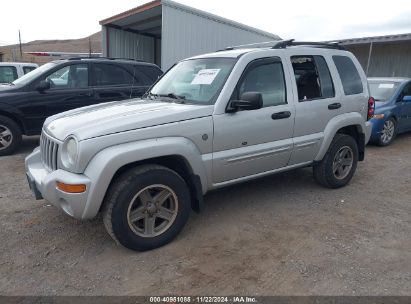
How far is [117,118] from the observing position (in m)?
3.24

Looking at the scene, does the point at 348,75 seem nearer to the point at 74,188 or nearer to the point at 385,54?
the point at 74,188

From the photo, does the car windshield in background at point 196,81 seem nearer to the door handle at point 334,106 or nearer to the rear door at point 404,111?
the door handle at point 334,106

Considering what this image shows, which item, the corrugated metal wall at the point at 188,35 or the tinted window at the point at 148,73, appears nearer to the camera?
the tinted window at the point at 148,73

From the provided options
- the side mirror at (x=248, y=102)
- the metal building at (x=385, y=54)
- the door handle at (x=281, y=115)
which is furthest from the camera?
the metal building at (x=385, y=54)

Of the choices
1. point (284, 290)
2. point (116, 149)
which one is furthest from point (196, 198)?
point (284, 290)

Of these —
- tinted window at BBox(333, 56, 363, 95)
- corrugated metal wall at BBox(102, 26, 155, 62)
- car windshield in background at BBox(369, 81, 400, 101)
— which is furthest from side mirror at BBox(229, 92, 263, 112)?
corrugated metal wall at BBox(102, 26, 155, 62)

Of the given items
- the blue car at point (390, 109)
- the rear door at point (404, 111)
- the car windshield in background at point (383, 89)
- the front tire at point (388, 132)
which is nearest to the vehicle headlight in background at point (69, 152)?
the blue car at point (390, 109)

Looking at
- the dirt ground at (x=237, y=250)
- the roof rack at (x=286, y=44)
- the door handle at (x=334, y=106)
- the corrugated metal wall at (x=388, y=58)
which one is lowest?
the dirt ground at (x=237, y=250)

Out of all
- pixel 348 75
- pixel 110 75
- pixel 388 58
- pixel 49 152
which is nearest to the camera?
pixel 49 152

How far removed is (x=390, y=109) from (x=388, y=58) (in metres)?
9.56

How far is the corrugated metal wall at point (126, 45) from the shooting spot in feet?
44.4

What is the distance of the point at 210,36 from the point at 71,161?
977 cm

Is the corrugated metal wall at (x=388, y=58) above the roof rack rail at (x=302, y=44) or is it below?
above

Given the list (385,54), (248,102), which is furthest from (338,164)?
(385,54)
